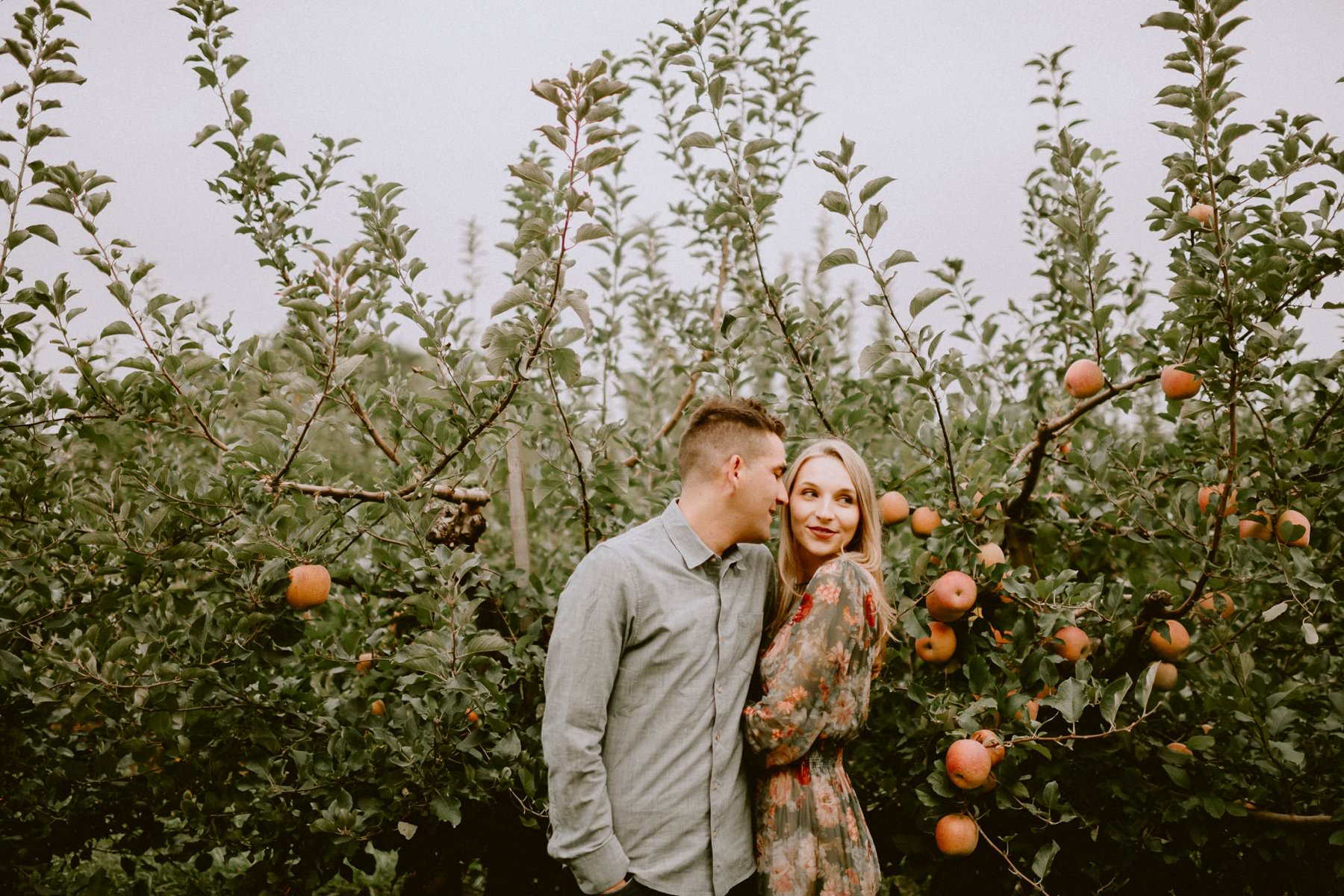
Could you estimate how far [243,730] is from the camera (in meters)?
2.33

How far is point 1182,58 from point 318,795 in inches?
110

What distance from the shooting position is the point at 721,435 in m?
1.85

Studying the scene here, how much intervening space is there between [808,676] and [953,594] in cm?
67

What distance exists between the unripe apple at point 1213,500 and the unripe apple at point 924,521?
713 mm

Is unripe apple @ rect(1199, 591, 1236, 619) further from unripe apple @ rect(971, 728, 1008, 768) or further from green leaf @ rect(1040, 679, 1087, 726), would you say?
unripe apple @ rect(971, 728, 1008, 768)

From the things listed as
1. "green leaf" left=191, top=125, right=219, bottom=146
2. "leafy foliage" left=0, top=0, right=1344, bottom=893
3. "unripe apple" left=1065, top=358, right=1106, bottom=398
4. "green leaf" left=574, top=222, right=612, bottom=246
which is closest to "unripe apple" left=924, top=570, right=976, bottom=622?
"leafy foliage" left=0, top=0, right=1344, bottom=893

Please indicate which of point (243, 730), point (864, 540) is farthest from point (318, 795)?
point (864, 540)

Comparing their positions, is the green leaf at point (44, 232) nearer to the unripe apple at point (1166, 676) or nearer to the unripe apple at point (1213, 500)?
the unripe apple at point (1213, 500)

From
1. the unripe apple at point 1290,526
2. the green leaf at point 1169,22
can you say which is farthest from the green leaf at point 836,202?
the unripe apple at point 1290,526

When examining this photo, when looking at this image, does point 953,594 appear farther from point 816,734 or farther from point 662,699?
point 662,699

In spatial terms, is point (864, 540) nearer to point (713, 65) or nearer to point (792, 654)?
point (792, 654)

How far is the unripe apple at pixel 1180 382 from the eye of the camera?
236 cm

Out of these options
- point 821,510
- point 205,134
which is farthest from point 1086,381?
point 205,134

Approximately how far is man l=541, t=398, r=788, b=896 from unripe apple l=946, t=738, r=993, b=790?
0.59 m
